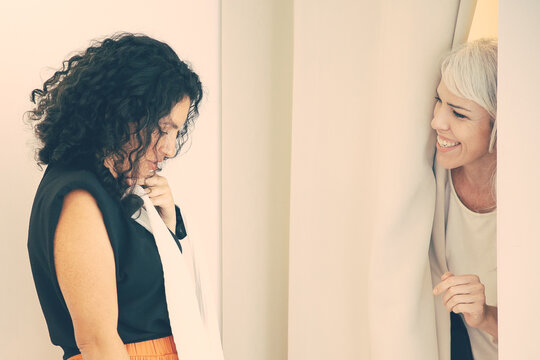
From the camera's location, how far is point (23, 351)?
1.47 meters

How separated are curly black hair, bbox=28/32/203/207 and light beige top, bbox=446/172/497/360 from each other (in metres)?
0.80

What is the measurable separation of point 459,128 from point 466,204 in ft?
0.74

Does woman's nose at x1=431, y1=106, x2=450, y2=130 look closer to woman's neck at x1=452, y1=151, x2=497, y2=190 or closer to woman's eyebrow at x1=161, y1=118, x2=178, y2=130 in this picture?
woman's neck at x1=452, y1=151, x2=497, y2=190

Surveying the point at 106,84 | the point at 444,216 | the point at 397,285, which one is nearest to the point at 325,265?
the point at 397,285

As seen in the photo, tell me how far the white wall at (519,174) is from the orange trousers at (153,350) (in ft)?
2.48

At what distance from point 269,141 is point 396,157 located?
628 mm

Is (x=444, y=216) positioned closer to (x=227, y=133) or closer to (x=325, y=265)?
(x=325, y=265)

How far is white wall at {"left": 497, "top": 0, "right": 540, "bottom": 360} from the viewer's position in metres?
1.06

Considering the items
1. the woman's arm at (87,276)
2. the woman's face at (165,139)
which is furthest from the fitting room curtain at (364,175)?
the woman's arm at (87,276)

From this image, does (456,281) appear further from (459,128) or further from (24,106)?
(24,106)

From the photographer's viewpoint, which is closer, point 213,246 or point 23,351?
point 23,351

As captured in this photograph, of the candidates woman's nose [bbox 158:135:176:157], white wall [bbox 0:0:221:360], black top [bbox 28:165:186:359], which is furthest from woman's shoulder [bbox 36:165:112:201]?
white wall [bbox 0:0:221:360]

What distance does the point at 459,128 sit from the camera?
1.28 m

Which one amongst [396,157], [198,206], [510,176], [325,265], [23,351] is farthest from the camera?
[198,206]
